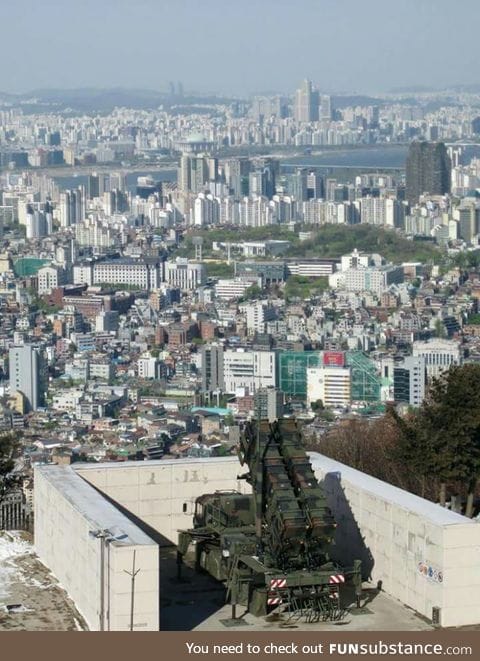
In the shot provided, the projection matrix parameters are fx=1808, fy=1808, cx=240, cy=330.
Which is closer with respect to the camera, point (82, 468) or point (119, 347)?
point (82, 468)

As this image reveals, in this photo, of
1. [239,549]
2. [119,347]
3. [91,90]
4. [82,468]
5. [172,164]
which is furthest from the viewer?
[91,90]

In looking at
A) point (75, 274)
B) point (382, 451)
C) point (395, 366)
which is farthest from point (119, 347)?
point (382, 451)

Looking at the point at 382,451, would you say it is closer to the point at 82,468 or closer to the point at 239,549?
the point at 82,468

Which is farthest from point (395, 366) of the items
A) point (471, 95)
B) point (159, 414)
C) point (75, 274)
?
point (471, 95)

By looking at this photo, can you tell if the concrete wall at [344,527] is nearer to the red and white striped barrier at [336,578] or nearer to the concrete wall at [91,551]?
the concrete wall at [91,551]
